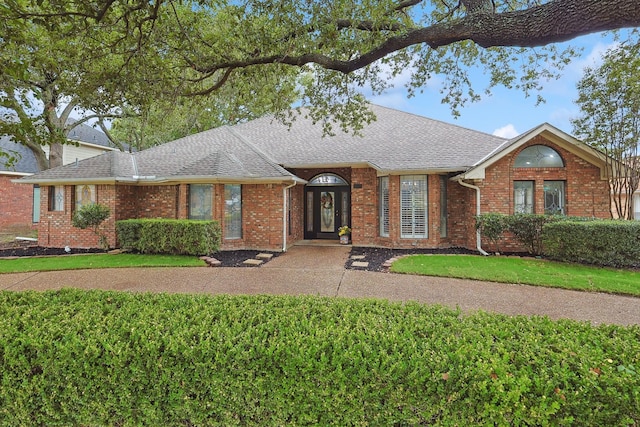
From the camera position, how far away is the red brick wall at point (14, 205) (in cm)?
1702

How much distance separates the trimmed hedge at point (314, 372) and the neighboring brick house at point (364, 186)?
28.9 ft

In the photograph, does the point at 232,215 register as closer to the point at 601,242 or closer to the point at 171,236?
the point at 171,236

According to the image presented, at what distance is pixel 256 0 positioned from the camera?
648cm

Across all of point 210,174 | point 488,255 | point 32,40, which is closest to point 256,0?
point 32,40

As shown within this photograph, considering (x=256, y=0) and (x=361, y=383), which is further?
(x=256, y=0)

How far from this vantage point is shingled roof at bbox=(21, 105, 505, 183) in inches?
448

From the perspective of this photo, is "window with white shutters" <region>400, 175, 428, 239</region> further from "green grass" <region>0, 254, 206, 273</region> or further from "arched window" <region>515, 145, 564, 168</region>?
"green grass" <region>0, 254, 206, 273</region>

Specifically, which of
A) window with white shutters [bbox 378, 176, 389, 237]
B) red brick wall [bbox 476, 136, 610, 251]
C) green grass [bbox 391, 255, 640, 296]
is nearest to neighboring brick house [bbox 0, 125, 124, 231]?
window with white shutters [bbox 378, 176, 389, 237]

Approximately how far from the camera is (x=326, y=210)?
1432 centimetres

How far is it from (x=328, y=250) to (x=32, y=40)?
9527 millimetres

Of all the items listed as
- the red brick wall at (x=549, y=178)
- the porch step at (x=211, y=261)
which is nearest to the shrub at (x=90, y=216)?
the porch step at (x=211, y=261)

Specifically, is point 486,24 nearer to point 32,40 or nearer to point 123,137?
point 32,40

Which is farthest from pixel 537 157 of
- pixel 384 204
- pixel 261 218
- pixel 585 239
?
pixel 261 218

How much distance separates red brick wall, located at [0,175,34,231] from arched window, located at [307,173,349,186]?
16.1 metres
